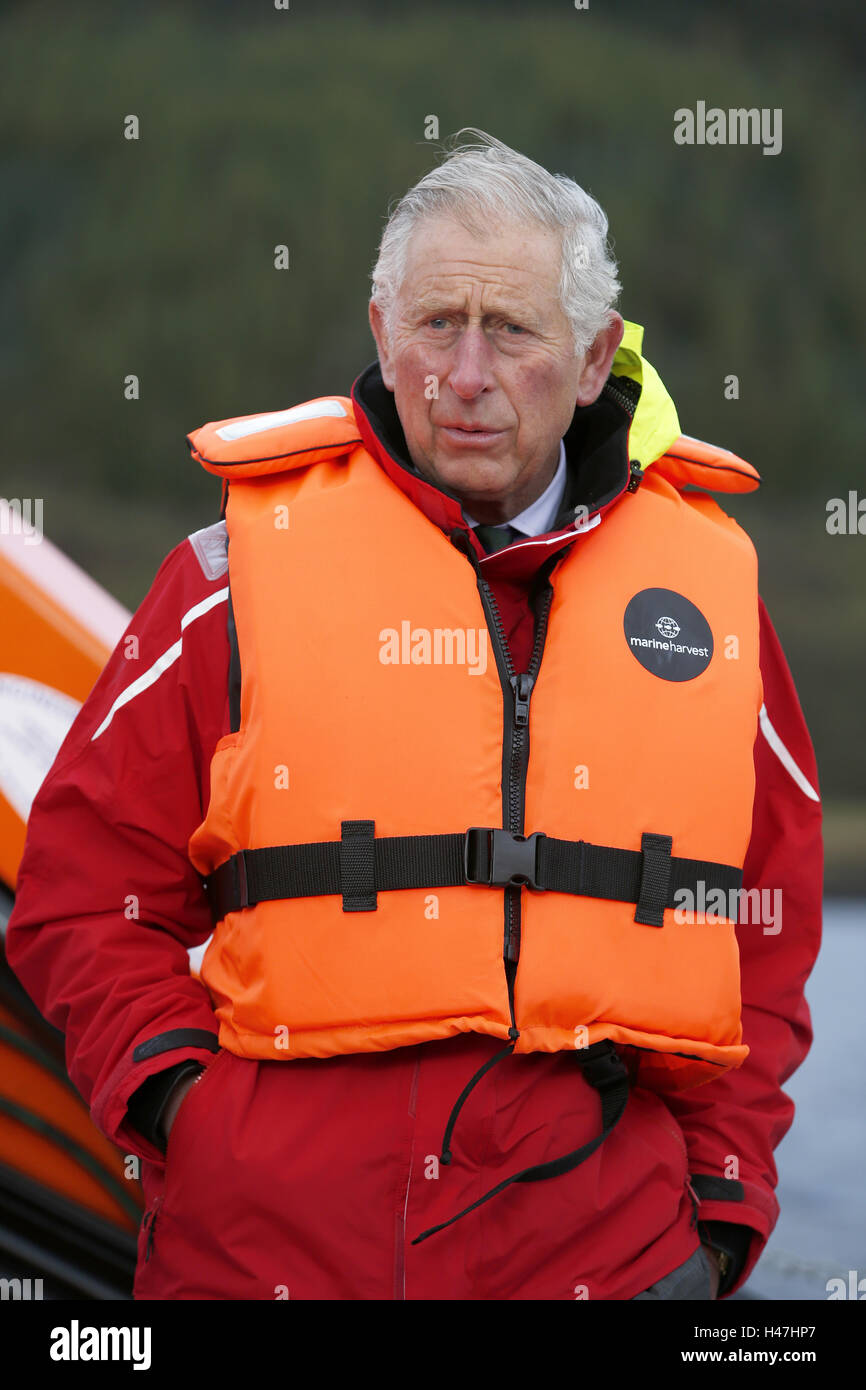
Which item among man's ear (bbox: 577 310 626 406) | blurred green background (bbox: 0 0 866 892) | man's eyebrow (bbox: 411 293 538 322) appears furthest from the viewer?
blurred green background (bbox: 0 0 866 892)

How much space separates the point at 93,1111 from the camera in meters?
1.00

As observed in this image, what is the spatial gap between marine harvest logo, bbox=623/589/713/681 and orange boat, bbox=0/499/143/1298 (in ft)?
2.07

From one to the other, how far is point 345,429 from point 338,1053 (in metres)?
0.49

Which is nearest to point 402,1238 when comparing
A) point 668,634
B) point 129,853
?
point 129,853

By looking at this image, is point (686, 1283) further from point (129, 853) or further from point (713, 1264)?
point (129, 853)

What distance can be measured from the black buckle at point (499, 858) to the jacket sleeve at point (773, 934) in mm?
287

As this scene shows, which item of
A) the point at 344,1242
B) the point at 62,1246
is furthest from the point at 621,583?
the point at 62,1246

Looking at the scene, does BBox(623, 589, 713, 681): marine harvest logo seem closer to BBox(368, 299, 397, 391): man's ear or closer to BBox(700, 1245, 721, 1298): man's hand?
BBox(368, 299, 397, 391): man's ear

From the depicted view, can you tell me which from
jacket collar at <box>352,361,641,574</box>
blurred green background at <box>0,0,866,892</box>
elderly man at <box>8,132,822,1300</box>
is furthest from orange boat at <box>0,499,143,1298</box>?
blurred green background at <box>0,0,866,892</box>

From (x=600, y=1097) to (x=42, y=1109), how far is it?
66cm

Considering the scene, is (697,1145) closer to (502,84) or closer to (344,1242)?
(344,1242)

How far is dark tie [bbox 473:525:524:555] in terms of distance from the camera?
1.13 meters

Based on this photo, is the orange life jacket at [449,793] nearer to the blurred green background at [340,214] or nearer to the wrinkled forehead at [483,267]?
the wrinkled forehead at [483,267]

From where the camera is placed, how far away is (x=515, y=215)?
1.04 m
